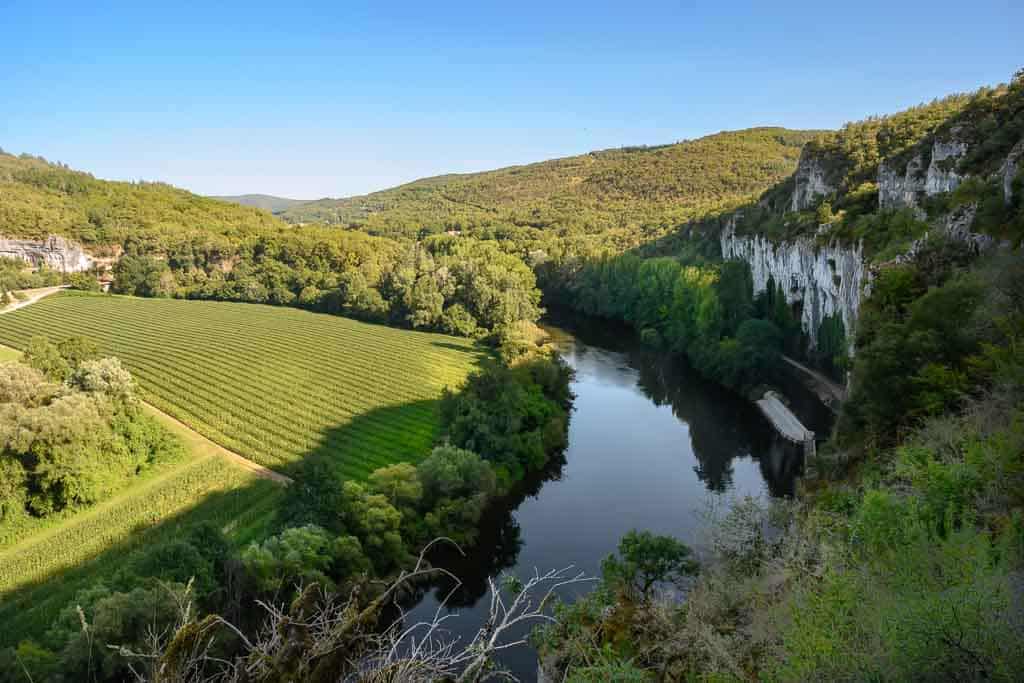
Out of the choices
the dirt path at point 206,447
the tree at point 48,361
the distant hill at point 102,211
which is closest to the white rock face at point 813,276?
the dirt path at point 206,447

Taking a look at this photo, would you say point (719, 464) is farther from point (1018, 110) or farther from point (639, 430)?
point (1018, 110)

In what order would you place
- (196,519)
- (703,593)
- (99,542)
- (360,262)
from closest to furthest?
1. (703,593)
2. (99,542)
3. (196,519)
4. (360,262)

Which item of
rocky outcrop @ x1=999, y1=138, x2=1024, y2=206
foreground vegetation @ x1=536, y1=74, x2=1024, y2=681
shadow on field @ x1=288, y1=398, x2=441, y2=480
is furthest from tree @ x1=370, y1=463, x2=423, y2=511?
rocky outcrop @ x1=999, y1=138, x2=1024, y2=206

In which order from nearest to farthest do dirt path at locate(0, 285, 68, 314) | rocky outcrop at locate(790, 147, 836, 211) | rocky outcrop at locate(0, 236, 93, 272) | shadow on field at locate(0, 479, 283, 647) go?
Result: shadow on field at locate(0, 479, 283, 647), rocky outcrop at locate(790, 147, 836, 211), dirt path at locate(0, 285, 68, 314), rocky outcrop at locate(0, 236, 93, 272)

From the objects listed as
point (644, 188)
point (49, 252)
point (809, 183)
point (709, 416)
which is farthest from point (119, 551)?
point (644, 188)

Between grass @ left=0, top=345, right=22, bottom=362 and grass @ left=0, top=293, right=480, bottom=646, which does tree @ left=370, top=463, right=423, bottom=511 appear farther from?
grass @ left=0, top=345, right=22, bottom=362

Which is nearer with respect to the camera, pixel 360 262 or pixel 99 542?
pixel 99 542

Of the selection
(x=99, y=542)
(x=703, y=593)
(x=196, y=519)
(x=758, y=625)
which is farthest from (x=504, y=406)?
(x=758, y=625)
